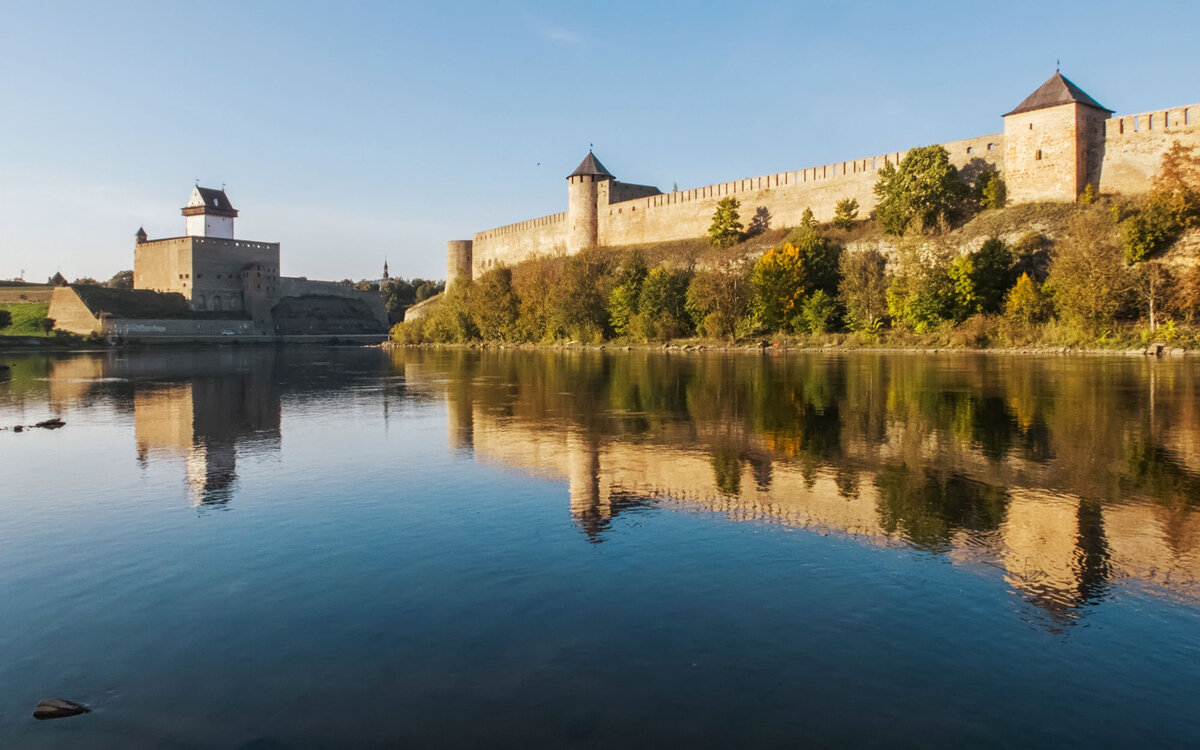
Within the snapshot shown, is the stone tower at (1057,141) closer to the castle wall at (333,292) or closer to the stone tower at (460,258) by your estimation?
the stone tower at (460,258)

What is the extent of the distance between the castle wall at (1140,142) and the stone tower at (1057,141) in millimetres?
362

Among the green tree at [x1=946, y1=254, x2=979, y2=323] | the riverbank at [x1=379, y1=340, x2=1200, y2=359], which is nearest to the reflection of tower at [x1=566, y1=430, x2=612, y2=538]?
the riverbank at [x1=379, y1=340, x2=1200, y2=359]

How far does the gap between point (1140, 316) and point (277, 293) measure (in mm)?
67994

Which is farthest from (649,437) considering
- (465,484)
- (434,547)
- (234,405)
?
(234,405)

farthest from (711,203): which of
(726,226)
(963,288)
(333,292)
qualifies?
(333,292)

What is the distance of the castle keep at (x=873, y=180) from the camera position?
29.5m

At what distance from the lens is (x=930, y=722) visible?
300 cm

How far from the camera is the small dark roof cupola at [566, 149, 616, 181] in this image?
5097 centimetres

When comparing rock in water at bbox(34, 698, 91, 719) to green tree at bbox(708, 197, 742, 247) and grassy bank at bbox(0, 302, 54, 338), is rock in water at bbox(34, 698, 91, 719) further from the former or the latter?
grassy bank at bbox(0, 302, 54, 338)

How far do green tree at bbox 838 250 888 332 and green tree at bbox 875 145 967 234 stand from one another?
2.04 m

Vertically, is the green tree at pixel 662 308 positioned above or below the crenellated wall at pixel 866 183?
below

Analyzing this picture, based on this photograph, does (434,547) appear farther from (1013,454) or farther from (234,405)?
(234,405)

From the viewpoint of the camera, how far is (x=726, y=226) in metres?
43.4

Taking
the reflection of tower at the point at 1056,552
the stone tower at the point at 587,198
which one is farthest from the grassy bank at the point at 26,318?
the reflection of tower at the point at 1056,552
